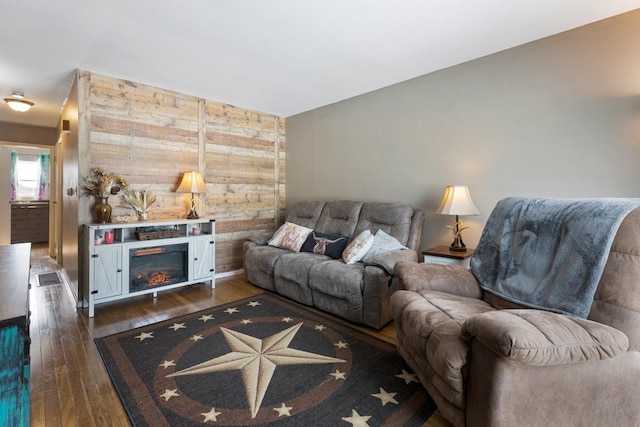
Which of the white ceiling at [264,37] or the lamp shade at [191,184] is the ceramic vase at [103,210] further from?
the white ceiling at [264,37]

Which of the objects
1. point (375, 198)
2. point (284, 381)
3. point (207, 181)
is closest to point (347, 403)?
point (284, 381)

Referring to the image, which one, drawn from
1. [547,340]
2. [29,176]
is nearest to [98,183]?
[547,340]

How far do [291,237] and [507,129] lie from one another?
2.43 meters

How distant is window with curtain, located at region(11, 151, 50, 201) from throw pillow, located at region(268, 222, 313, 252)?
7.06 metres

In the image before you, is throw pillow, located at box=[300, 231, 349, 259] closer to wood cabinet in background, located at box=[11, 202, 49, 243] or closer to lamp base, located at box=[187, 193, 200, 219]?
lamp base, located at box=[187, 193, 200, 219]

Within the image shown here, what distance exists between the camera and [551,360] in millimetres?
1137

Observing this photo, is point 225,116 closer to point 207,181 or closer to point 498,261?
point 207,181

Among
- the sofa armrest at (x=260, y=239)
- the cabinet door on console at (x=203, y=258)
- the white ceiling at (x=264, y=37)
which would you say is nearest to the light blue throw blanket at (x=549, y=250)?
the white ceiling at (x=264, y=37)

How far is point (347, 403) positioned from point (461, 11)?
257 cm

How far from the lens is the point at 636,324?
1319mm

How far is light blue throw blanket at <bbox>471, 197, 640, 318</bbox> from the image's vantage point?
1.47 m

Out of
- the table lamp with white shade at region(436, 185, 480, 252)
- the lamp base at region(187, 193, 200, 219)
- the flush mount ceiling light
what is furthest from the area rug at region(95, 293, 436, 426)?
the flush mount ceiling light

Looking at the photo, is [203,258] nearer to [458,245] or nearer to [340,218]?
[340,218]

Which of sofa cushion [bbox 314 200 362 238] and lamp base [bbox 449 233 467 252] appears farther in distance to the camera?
sofa cushion [bbox 314 200 362 238]
